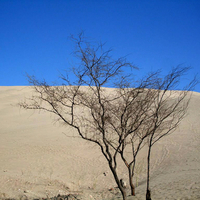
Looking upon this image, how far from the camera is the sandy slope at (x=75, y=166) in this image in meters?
10.2

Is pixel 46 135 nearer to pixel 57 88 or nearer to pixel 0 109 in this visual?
pixel 0 109

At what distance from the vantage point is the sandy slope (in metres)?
10.2

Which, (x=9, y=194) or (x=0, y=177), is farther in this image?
(x=0, y=177)

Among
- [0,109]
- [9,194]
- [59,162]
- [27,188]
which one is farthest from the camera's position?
[0,109]

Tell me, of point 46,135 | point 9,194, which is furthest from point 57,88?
point 46,135

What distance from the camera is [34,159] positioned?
689 inches

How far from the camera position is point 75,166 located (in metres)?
16.4

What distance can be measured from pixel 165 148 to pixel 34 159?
10021 mm

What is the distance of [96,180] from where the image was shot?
1370 centimetres

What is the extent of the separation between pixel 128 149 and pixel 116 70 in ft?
46.7

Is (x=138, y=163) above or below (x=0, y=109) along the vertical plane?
below

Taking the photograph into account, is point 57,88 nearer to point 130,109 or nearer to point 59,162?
point 130,109

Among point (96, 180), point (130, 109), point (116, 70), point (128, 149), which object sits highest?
point (116, 70)

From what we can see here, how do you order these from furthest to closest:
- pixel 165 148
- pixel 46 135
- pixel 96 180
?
pixel 46 135 < pixel 165 148 < pixel 96 180
